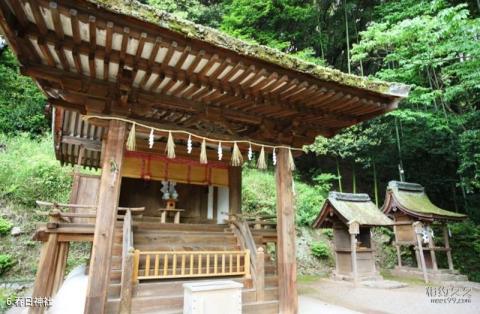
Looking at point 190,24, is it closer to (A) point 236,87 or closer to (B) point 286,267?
(A) point 236,87

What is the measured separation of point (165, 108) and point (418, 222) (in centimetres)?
1017

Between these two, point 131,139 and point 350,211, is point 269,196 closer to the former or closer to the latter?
point 350,211

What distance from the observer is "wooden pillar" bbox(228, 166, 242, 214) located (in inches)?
A: 302

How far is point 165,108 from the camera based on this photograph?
15.4 ft

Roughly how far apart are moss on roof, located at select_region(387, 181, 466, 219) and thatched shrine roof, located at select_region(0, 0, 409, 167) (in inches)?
289

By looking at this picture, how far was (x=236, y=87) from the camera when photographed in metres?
4.36

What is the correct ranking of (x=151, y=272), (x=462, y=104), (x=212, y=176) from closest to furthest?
1. (x=151, y=272)
2. (x=212, y=176)
3. (x=462, y=104)

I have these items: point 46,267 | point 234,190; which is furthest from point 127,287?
point 234,190

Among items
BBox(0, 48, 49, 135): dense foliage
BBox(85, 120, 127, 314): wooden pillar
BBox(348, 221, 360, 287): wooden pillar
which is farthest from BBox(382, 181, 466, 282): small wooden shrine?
BBox(0, 48, 49, 135): dense foliage

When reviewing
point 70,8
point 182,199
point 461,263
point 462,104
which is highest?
point 462,104

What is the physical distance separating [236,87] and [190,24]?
125cm

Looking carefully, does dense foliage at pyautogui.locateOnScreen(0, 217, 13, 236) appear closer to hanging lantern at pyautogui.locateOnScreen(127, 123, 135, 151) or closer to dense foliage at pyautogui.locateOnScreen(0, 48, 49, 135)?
dense foliage at pyautogui.locateOnScreen(0, 48, 49, 135)

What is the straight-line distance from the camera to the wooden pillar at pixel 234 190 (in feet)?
25.2

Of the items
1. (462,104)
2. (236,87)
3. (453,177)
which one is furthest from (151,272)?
(453,177)
